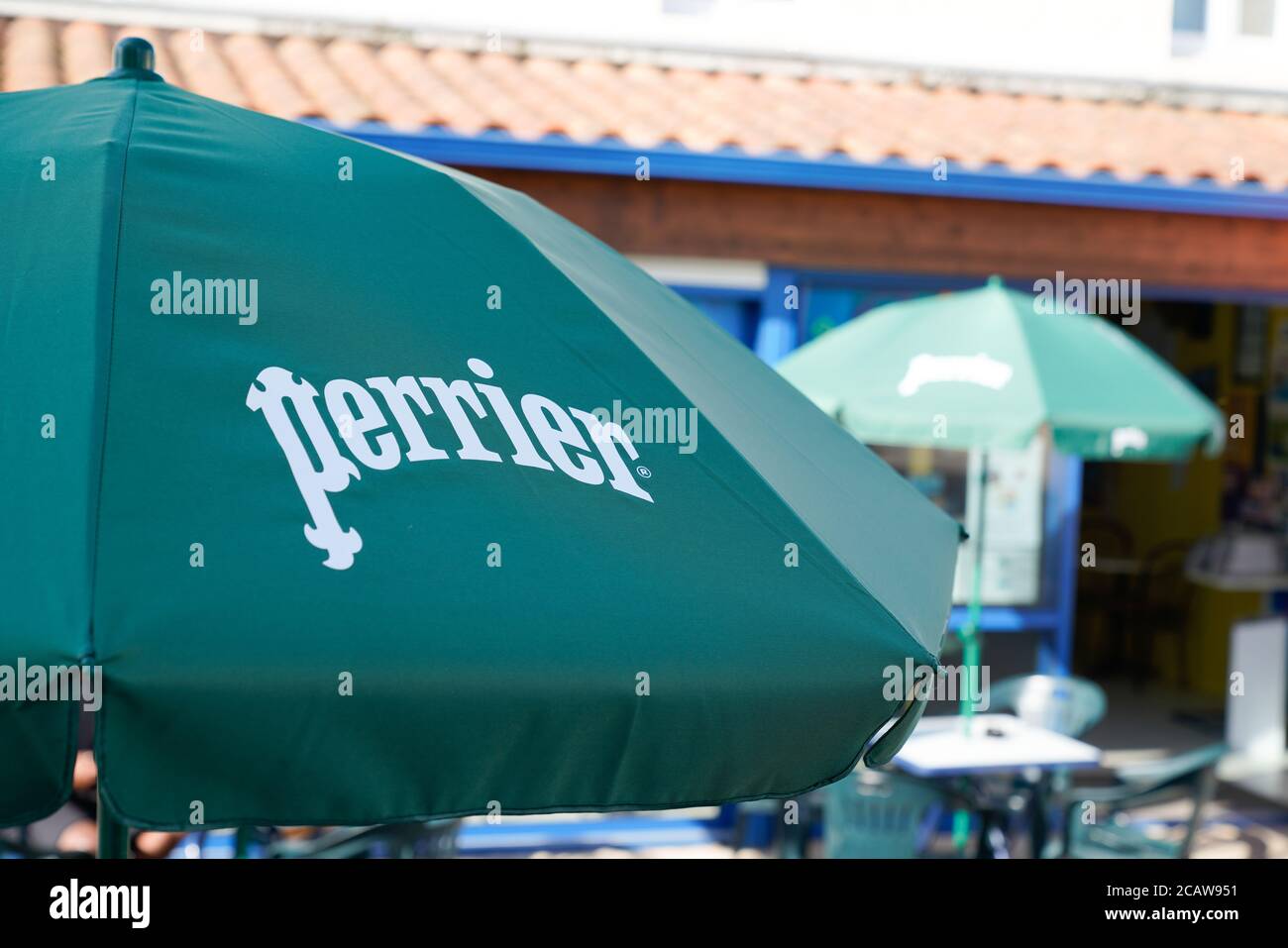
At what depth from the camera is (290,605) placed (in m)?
1.25

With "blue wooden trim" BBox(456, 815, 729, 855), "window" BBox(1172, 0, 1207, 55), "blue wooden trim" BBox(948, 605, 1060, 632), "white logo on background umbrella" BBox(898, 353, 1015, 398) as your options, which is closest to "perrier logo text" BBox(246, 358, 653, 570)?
"white logo on background umbrella" BBox(898, 353, 1015, 398)

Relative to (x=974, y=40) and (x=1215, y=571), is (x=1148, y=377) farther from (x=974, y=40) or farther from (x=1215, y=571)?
(x=1215, y=571)

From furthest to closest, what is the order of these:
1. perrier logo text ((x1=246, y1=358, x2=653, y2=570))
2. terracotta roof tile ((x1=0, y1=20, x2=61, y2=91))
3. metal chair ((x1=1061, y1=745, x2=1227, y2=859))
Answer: terracotta roof tile ((x1=0, y1=20, x2=61, y2=91)) → metal chair ((x1=1061, y1=745, x2=1227, y2=859)) → perrier logo text ((x1=246, y1=358, x2=653, y2=570))

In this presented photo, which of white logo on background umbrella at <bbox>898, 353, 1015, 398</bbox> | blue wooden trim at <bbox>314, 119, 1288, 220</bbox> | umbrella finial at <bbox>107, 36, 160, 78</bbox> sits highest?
blue wooden trim at <bbox>314, 119, 1288, 220</bbox>

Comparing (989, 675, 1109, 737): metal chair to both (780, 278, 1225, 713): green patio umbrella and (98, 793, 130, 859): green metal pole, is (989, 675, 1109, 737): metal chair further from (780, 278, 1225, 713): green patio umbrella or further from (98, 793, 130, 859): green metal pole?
(98, 793, 130, 859): green metal pole

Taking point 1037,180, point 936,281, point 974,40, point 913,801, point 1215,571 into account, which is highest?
point 974,40

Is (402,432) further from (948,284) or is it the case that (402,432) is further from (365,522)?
(948,284)

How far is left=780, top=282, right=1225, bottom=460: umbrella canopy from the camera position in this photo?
4707 millimetres

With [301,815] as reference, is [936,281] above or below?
above

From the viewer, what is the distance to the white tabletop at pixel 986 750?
5.10m

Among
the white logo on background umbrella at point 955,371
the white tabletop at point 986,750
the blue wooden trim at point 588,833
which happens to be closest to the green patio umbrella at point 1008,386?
the white logo on background umbrella at point 955,371

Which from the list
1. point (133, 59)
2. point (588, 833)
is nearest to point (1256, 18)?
point (588, 833)
